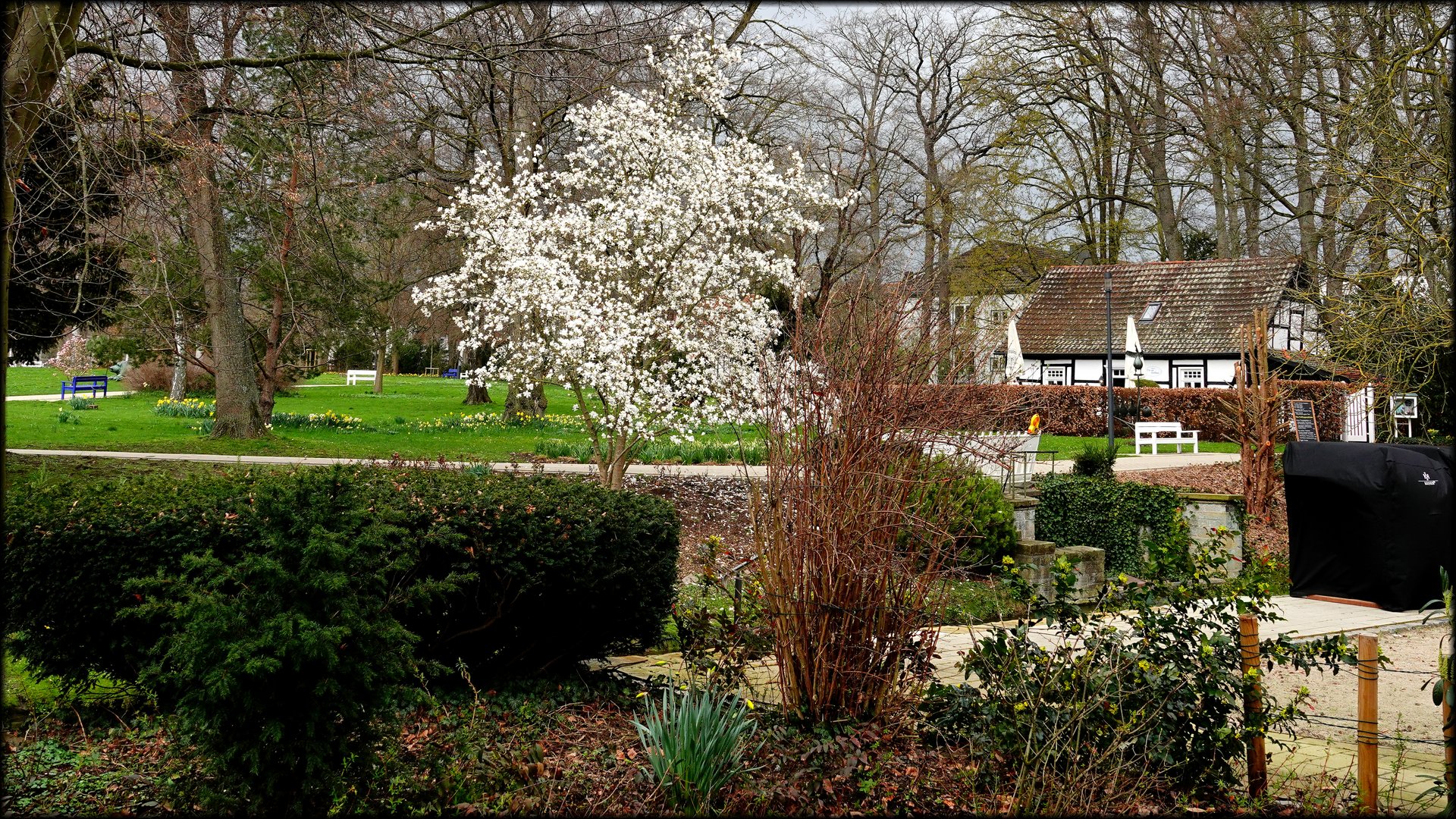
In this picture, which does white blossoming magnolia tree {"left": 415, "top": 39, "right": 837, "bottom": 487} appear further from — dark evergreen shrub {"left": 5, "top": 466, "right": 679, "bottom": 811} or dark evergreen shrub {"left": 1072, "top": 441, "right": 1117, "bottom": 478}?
dark evergreen shrub {"left": 5, "top": 466, "right": 679, "bottom": 811}

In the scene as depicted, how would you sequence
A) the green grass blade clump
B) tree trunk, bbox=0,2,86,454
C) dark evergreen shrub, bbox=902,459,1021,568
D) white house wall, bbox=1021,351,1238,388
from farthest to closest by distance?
white house wall, bbox=1021,351,1238,388, tree trunk, bbox=0,2,86,454, dark evergreen shrub, bbox=902,459,1021,568, the green grass blade clump

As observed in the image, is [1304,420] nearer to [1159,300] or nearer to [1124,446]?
[1124,446]

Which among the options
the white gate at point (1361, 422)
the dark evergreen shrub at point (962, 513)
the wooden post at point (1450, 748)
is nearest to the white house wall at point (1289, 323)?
the white gate at point (1361, 422)

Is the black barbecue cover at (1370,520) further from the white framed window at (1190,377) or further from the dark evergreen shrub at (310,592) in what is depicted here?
the white framed window at (1190,377)

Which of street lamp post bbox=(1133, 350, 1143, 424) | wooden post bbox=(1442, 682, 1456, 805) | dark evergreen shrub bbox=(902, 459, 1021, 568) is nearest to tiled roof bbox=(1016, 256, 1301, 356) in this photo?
street lamp post bbox=(1133, 350, 1143, 424)

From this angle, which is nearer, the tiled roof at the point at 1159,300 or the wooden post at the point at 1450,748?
the wooden post at the point at 1450,748

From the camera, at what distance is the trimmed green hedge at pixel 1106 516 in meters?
10.2

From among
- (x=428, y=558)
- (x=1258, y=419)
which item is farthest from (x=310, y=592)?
(x=1258, y=419)

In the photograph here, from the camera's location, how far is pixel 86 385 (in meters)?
26.4

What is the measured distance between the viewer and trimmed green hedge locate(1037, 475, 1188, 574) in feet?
33.6

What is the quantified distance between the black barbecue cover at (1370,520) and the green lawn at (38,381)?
1065 inches

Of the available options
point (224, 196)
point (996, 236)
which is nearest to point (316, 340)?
point (224, 196)

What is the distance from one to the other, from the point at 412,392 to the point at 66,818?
31131 millimetres

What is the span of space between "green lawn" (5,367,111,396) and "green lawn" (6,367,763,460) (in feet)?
17.6
